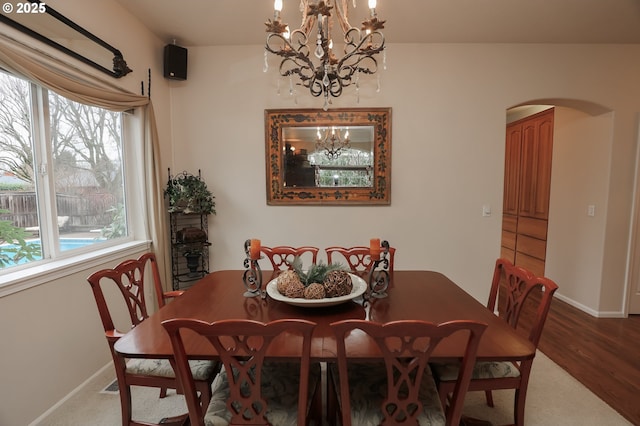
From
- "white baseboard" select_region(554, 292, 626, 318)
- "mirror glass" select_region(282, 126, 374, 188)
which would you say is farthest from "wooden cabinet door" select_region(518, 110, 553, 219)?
"mirror glass" select_region(282, 126, 374, 188)

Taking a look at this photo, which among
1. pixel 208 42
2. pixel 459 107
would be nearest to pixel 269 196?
pixel 208 42

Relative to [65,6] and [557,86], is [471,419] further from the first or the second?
[65,6]

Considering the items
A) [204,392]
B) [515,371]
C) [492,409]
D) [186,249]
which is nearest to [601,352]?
[492,409]

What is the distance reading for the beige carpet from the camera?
182 centimetres

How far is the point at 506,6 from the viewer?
8.15 feet

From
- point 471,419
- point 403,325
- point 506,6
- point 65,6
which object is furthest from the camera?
point 506,6

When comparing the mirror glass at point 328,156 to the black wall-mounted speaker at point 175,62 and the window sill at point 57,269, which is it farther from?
the window sill at point 57,269

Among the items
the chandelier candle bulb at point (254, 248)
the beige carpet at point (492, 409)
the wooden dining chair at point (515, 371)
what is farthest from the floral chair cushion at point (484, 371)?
the chandelier candle bulb at point (254, 248)

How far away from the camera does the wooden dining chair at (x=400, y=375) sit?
1.00 m

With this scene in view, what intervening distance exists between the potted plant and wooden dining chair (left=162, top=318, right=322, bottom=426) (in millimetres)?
1883

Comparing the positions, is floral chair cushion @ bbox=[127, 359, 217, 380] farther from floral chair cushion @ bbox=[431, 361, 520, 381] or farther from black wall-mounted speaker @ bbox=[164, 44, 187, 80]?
black wall-mounted speaker @ bbox=[164, 44, 187, 80]

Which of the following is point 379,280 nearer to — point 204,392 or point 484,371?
point 484,371

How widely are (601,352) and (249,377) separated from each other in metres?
3.07

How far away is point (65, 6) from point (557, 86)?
13.8 ft
